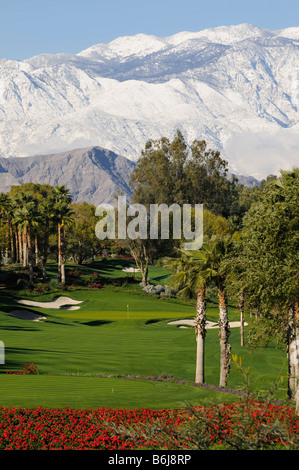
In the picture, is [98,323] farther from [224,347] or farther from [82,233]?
[82,233]

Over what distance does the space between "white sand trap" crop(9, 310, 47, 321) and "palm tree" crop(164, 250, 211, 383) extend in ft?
108

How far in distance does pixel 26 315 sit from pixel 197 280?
35580 mm

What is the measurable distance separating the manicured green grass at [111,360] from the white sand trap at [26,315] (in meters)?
1.11

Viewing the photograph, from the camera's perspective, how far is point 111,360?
30.9m

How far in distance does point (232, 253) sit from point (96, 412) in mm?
12322

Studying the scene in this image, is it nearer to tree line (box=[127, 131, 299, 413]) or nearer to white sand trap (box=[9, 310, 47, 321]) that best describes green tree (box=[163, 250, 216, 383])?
tree line (box=[127, 131, 299, 413])

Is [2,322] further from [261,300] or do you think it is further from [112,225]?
[112,225]

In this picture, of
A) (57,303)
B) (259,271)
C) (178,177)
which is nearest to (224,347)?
(259,271)

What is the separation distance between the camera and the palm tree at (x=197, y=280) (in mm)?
26891

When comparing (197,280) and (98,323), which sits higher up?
(197,280)

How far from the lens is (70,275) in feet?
283

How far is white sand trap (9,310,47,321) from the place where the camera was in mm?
57938

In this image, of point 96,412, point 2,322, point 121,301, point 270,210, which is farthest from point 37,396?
point 121,301

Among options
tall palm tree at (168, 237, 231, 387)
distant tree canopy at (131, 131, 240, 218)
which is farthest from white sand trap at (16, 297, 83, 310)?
tall palm tree at (168, 237, 231, 387)
